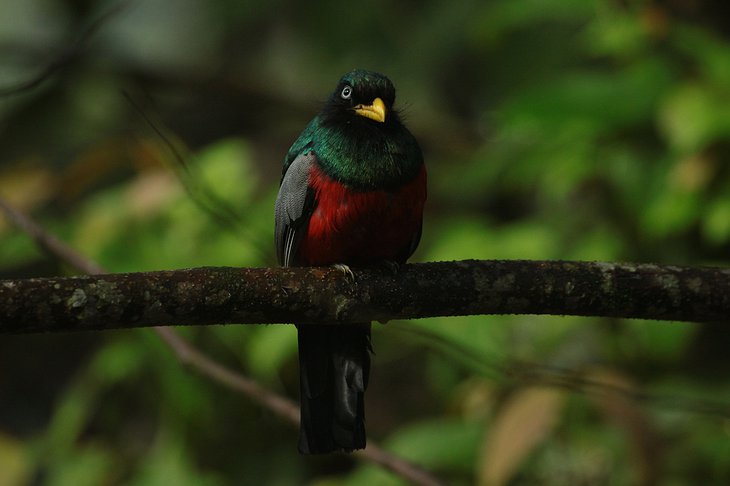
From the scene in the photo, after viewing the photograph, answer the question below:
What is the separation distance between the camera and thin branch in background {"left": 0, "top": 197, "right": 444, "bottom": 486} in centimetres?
283

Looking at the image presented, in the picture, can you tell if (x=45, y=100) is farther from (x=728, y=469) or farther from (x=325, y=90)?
(x=728, y=469)

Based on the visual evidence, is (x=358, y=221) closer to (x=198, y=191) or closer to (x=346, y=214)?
(x=346, y=214)

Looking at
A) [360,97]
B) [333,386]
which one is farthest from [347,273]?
[360,97]

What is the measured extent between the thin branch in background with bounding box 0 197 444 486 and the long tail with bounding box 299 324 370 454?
0.23 feet

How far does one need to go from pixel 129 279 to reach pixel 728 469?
2310mm

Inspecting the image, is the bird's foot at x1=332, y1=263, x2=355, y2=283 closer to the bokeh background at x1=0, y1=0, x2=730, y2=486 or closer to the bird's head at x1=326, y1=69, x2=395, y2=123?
the bokeh background at x1=0, y1=0, x2=730, y2=486

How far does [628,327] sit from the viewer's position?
402 cm

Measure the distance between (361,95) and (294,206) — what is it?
463 millimetres

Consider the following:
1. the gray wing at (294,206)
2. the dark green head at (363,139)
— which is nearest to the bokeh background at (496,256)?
the gray wing at (294,206)

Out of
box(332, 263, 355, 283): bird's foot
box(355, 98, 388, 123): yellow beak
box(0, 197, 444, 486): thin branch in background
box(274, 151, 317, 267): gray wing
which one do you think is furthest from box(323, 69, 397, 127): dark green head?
box(0, 197, 444, 486): thin branch in background

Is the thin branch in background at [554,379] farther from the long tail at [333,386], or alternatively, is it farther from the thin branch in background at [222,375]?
the thin branch in background at [222,375]

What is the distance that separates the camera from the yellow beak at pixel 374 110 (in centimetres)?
310

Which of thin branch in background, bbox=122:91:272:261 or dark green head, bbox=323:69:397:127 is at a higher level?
dark green head, bbox=323:69:397:127

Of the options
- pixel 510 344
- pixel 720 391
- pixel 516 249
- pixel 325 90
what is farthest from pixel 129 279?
pixel 325 90
